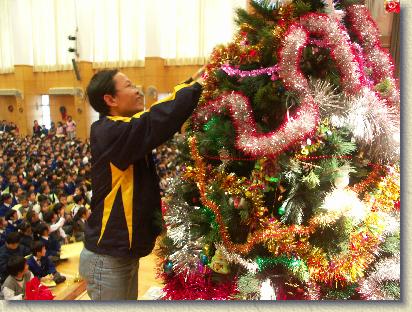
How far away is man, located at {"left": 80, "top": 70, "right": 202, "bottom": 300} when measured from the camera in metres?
0.92

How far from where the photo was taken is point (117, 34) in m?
6.81

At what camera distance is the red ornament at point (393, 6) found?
91 cm

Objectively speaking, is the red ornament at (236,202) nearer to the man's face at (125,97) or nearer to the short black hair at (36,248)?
the man's face at (125,97)

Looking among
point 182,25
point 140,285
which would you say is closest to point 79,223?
point 140,285

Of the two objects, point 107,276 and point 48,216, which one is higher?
point 107,276

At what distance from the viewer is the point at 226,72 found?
3.12ft

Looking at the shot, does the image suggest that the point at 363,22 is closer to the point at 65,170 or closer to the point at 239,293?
the point at 239,293

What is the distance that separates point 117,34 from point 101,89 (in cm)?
635

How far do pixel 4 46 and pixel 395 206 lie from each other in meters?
2.66

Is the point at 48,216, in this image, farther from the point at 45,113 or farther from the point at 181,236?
the point at 45,113

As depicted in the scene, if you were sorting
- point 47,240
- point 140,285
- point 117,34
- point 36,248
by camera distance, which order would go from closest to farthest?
point 140,285
point 36,248
point 47,240
point 117,34

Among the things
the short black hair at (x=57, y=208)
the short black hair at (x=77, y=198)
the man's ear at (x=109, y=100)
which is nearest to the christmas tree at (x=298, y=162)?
the man's ear at (x=109, y=100)

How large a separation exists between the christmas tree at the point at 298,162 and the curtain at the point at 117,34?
19.0 ft

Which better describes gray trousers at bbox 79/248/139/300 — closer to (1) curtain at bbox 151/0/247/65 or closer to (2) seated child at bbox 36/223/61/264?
(2) seated child at bbox 36/223/61/264
